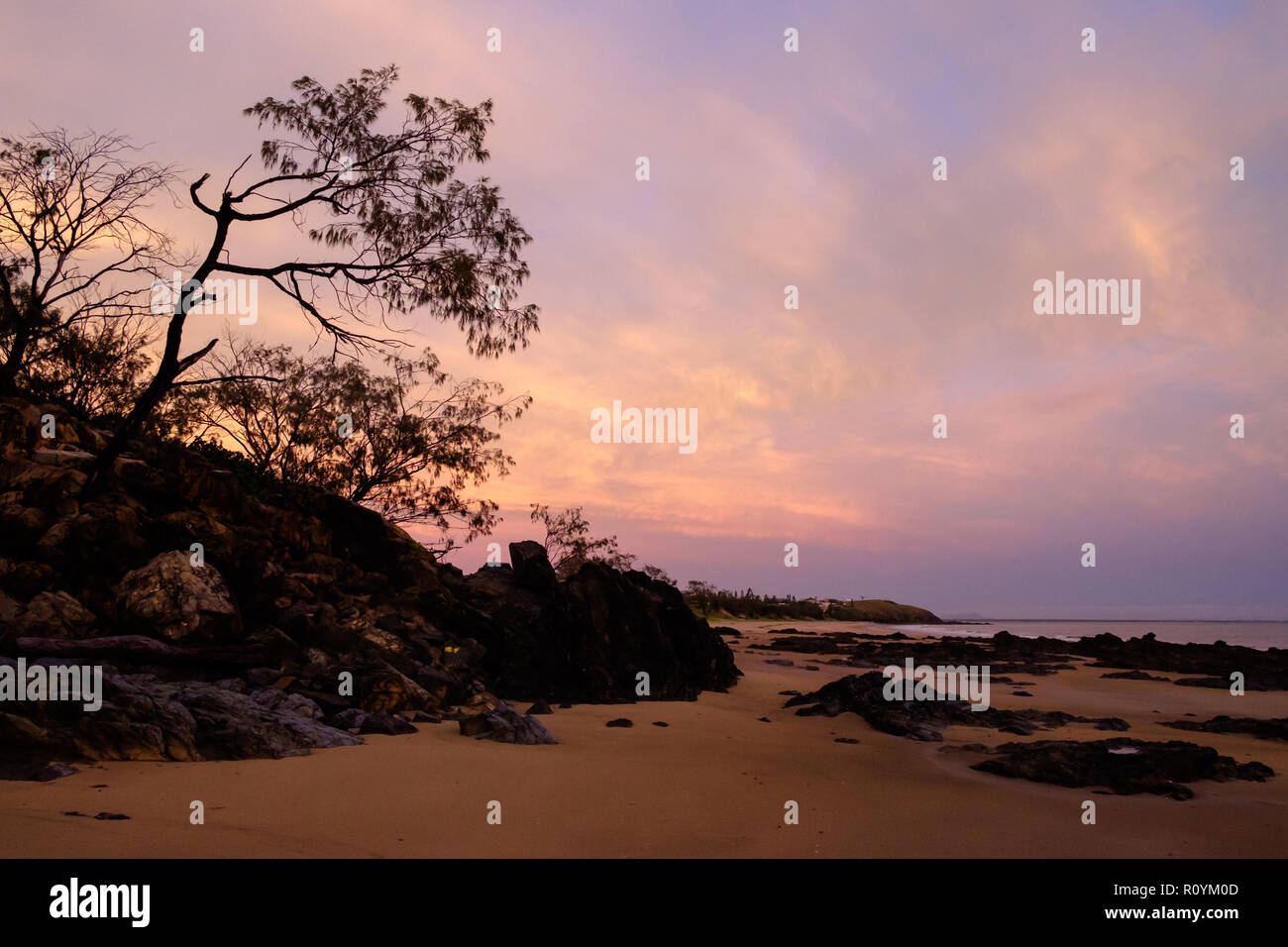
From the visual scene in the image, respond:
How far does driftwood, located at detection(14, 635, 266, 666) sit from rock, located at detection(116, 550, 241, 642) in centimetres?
31

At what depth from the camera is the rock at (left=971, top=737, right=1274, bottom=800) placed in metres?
7.72

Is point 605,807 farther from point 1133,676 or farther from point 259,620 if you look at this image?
point 1133,676

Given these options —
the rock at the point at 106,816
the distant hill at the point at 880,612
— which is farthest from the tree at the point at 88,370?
the distant hill at the point at 880,612

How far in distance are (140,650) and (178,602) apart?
111cm

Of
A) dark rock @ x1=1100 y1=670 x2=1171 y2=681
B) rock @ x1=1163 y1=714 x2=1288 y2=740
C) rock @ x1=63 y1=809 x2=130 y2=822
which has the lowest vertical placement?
dark rock @ x1=1100 y1=670 x2=1171 y2=681

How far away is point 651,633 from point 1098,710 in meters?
9.45

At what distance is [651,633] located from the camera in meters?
16.8

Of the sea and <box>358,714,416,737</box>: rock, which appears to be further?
the sea

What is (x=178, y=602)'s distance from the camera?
11.2 m

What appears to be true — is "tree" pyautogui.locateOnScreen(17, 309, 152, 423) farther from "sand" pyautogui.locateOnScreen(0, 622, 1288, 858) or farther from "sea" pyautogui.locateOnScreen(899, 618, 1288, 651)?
"sea" pyautogui.locateOnScreen(899, 618, 1288, 651)

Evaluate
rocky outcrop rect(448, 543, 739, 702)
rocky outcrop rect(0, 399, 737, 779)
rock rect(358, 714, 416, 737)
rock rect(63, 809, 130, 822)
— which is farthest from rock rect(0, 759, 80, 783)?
rocky outcrop rect(448, 543, 739, 702)

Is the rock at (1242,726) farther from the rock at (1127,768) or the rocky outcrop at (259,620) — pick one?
the rocky outcrop at (259,620)

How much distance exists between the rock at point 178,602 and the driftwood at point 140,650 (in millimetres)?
308
